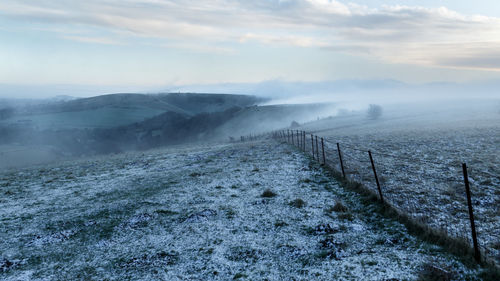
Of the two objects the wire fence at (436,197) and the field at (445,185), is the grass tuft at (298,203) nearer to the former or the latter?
the wire fence at (436,197)

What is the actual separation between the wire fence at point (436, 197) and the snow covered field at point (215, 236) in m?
1.19

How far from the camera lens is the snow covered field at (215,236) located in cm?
843

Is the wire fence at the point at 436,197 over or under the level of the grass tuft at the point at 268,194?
over

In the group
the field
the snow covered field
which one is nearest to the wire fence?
the field

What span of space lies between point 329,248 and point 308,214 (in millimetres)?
3178

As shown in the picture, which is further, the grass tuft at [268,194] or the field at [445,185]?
the grass tuft at [268,194]

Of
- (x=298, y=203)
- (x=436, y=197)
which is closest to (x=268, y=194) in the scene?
(x=298, y=203)

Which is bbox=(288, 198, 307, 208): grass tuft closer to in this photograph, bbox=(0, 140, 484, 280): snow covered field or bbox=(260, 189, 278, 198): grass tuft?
bbox=(0, 140, 484, 280): snow covered field

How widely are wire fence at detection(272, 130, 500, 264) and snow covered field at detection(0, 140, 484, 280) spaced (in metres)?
1.19

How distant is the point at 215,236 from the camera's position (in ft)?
36.2

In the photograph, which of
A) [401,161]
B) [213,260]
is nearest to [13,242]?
[213,260]

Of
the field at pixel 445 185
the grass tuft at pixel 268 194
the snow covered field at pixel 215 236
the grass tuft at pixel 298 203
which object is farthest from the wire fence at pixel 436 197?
the grass tuft at pixel 268 194

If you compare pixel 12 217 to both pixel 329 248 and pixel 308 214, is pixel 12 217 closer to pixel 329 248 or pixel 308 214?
pixel 308 214

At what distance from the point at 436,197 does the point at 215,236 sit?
9.92 meters
